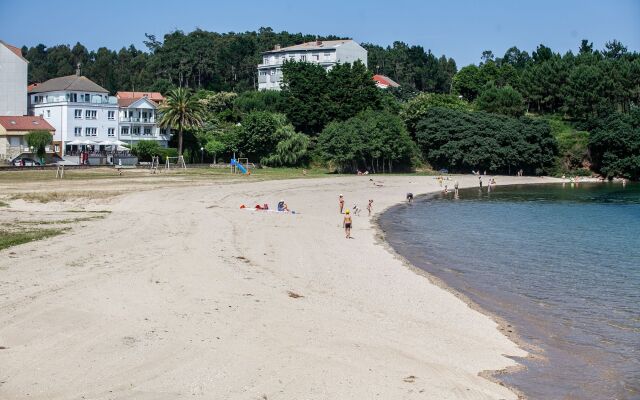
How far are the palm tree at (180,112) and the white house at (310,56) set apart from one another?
48.2m

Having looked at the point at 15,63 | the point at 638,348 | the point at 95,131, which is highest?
the point at 15,63

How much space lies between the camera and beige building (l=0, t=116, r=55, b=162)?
7588 centimetres

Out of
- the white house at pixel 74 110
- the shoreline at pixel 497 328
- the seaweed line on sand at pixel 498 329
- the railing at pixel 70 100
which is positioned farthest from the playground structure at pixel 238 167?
the seaweed line on sand at pixel 498 329

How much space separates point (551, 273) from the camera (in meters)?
27.4

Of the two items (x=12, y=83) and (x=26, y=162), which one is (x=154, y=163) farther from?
(x=12, y=83)

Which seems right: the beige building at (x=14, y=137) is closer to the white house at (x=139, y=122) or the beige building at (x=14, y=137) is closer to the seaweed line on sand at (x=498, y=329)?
the white house at (x=139, y=122)

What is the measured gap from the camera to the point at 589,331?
61.1 ft

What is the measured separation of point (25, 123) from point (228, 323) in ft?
234

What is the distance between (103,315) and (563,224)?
36815mm

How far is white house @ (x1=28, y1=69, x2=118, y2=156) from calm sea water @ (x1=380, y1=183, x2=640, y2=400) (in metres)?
46.2

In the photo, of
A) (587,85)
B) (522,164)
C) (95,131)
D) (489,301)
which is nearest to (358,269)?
(489,301)

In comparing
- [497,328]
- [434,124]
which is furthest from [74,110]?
[497,328]

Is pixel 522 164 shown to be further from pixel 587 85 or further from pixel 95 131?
pixel 95 131

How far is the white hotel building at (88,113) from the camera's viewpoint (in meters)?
83.7
